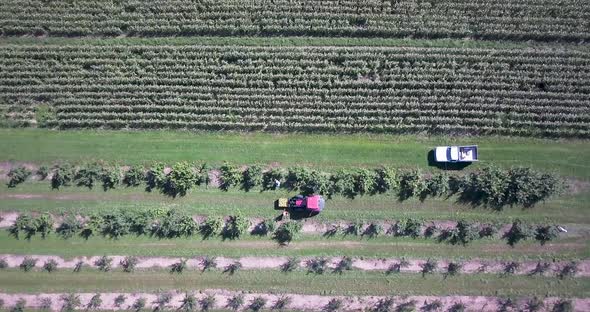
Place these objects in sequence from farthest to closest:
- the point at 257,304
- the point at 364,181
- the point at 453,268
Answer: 1. the point at 364,181
2. the point at 453,268
3. the point at 257,304

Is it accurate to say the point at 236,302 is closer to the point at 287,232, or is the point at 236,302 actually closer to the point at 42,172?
the point at 287,232

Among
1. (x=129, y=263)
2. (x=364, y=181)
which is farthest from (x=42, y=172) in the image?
(x=364, y=181)

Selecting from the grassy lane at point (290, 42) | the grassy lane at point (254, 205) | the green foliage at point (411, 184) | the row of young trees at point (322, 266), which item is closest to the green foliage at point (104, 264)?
the row of young trees at point (322, 266)

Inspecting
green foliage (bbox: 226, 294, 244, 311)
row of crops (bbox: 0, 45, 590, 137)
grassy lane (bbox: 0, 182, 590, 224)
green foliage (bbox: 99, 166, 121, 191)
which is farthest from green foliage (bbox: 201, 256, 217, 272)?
row of crops (bbox: 0, 45, 590, 137)

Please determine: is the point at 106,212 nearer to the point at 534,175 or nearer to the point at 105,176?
the point at 105,176

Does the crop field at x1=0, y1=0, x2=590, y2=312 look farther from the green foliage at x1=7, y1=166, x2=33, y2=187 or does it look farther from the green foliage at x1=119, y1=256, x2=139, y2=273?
the green foliage at x1=119, y1=256, x2=139, y2=273
